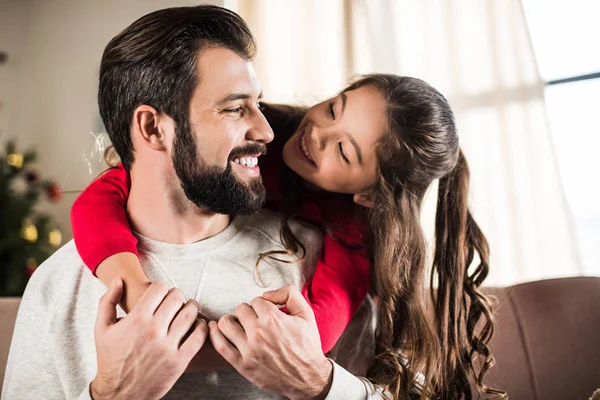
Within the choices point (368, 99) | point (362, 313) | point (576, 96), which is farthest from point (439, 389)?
point (576, 96)

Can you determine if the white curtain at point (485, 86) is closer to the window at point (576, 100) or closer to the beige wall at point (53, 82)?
the window at point (576, 100)

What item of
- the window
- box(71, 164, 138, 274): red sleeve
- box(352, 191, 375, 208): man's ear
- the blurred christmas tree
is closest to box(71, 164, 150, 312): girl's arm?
box(71, 164, 138, 274): red sleeve

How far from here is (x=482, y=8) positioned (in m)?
2.97

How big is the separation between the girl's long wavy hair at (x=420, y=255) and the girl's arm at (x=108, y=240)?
0.38 m

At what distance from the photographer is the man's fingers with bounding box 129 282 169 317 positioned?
0.92m

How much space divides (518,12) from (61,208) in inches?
117

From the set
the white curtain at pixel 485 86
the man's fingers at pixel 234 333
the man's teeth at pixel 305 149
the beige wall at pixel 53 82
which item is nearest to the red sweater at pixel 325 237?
the man's teeth at pixel 305 149

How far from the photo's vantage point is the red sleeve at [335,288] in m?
1.16

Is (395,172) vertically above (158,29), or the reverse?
(158,29)

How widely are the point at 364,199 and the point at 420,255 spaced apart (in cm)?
20

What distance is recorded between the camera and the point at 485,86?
9.66 ft

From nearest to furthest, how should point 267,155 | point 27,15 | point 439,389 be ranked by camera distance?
point 439,389 → point 267,155 → point 27,15

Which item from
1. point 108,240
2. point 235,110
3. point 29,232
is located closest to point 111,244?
point 108,240

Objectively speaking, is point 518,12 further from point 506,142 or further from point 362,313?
point 362,313
